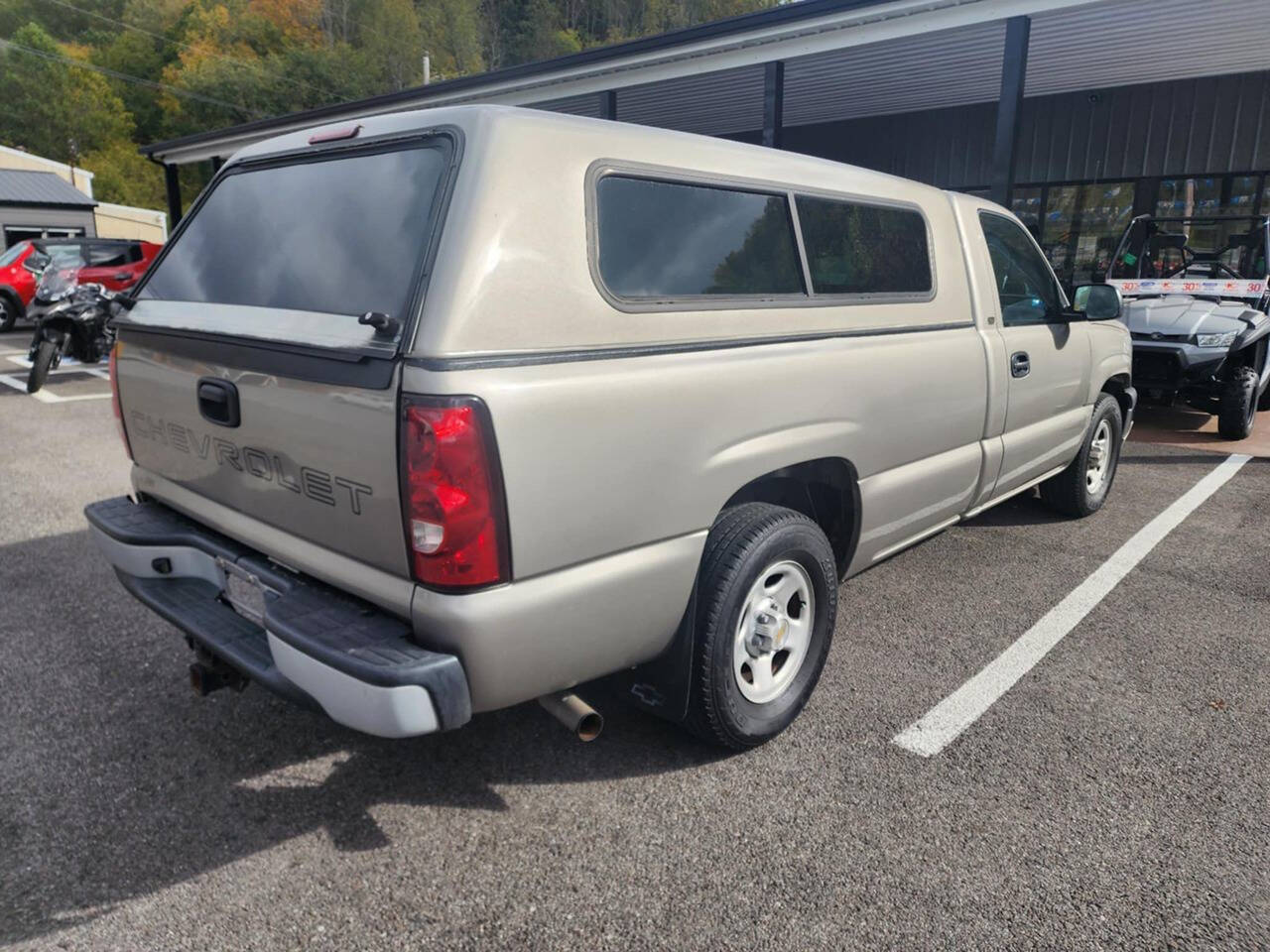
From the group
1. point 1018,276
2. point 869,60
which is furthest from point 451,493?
point 869,60

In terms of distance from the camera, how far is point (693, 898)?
2.31 metres

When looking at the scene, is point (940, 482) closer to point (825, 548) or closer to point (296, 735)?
point (825, 548)

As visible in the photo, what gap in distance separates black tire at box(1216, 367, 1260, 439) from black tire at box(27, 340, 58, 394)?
11.8m

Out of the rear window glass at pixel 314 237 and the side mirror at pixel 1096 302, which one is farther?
the side mirror at pixel 1096 302

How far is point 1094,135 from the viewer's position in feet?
52.2

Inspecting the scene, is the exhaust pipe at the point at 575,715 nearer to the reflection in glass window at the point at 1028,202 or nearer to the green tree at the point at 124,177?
the reflection in glass window at the point at 1028,202

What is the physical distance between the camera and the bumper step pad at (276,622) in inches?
82.5

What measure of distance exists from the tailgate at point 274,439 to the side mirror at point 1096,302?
3913mm

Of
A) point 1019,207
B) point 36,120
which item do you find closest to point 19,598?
point 1019,207

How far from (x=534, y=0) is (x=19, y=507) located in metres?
79.5

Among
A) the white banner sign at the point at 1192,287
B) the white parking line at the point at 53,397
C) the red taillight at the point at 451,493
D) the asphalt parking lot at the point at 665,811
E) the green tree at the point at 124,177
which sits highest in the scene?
the green tree at the point at 124,177

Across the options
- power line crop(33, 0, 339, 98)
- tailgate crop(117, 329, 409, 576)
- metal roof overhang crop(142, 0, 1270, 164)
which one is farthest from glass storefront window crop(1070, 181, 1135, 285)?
power line crop(33, 0, 339, 98)

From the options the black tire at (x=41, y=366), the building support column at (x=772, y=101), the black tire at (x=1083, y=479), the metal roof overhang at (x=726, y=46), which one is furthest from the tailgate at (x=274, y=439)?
the building support column at (x=772, y=101)

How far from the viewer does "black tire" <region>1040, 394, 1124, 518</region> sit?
527cm
